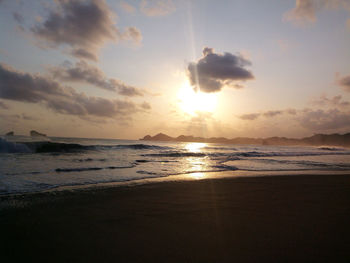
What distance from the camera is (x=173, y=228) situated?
3.37m

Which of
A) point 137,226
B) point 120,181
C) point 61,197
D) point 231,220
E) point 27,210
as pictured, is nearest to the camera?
point 137,226

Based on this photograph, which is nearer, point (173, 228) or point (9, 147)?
point (173, 228)

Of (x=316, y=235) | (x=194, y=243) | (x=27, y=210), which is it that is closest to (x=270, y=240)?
(x=316, y=235)

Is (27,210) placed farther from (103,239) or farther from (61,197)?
(103,239)

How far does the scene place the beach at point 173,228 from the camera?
258 cm

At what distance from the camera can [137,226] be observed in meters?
3.46

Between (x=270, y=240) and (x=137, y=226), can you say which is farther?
(x=137, y=226)

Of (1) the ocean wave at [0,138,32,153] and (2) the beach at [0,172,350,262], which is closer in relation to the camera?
(2) the beach at [0,172,350,262]

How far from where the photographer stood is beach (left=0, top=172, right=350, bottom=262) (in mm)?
2582

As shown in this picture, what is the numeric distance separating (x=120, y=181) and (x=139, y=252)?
547cm

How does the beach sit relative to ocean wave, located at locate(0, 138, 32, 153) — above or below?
below

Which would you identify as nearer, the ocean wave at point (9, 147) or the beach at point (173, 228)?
the beach at point (173, 228)

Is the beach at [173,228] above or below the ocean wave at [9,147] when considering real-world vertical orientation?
below

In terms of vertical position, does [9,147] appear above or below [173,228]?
above
